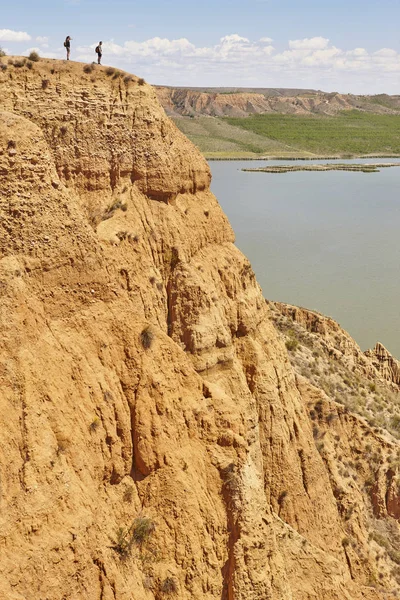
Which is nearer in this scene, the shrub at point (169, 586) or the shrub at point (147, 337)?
the shrub at point (169, 586)

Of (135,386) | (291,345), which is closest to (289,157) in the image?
(291,345)

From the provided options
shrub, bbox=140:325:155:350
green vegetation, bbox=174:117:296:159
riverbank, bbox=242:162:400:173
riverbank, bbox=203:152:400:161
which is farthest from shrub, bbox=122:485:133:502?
green vegetation, bbox=174:117:296:159

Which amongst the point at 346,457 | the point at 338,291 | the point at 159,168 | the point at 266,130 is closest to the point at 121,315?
the point at 159,168

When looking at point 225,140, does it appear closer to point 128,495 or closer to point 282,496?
point 282,496

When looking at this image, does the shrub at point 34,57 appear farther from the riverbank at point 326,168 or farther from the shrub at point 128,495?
the riverbank at point 326,168

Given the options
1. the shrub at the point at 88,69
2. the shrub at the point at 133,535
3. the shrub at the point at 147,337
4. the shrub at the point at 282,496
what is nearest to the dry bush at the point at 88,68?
the shrub at the point at 88,69

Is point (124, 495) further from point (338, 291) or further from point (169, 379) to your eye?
point (338, 291)
